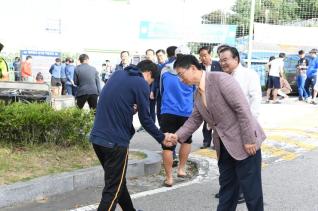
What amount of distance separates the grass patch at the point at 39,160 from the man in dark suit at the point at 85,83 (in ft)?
9.85

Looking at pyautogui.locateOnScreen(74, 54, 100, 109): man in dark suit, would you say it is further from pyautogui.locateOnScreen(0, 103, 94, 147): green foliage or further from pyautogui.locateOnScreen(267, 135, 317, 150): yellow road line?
pyautogui.locateOnScreen(267, 135, 317, 150): yellow road line

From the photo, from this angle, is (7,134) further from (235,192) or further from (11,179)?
(235,192)

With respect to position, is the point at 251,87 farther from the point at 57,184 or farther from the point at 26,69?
the point at 26,69

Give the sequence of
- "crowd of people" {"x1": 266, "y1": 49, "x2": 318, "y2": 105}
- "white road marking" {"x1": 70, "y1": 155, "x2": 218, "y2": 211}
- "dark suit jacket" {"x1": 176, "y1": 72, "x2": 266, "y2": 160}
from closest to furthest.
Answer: "dark suit jacket" {"x1": 176, "y1": 72, "x2": 266, "y2": 160} < "white road marking" {"x1": 70, "y1": 155, "x2": 218, "y2": 211} < "crowd of people" {"x1": 266, "y1": 49, "x2": 318, "y2": 105}

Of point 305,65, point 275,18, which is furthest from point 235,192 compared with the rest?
point 275,18

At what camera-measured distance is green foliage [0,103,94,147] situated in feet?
21.5

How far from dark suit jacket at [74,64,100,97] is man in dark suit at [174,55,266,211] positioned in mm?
5733

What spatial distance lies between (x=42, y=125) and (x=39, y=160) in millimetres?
524

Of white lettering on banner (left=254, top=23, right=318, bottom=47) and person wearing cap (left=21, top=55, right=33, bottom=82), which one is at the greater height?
white lettering on banner (left=254, top=23, right=318, bottom=47)

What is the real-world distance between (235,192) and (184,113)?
2119 mm

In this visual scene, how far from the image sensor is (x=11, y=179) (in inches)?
221

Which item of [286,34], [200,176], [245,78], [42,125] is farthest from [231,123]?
[286,34]

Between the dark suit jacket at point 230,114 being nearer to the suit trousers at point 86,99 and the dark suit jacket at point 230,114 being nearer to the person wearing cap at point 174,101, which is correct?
the person wearing cap at point 174,101

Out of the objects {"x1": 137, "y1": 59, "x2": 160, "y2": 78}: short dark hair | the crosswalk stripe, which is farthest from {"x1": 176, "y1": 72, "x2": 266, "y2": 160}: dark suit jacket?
the crosswalk stripe
